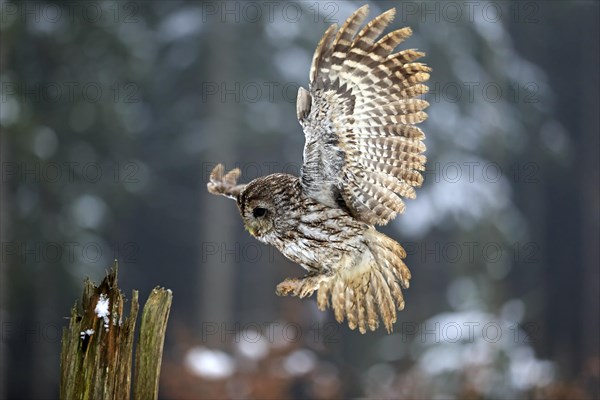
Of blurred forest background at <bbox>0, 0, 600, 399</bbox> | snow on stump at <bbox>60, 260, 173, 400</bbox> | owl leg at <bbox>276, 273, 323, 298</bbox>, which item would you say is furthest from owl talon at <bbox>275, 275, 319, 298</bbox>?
blurred forest background at <bbox>0, 0, 600, 399</bbox>

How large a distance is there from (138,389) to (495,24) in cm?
727

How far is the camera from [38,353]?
9281 mm

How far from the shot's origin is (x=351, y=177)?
11.1 ft

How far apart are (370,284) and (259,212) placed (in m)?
0.63

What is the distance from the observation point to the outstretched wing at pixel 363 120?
3.04 meters

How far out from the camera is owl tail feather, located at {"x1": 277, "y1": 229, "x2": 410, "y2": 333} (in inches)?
140

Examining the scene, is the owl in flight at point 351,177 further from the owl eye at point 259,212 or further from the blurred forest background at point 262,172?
the blurred forest background at point 262,172

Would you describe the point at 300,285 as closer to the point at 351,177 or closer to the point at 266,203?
the point at 266,203

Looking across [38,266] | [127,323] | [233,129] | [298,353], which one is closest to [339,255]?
[127,323]

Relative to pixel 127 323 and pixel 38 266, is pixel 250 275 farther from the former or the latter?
pixel 127 323

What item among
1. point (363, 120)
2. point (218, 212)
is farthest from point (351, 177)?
point (218, 212)

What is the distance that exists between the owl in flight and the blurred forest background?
5.33 metres

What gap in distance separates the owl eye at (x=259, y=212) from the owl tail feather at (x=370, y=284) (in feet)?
1.15

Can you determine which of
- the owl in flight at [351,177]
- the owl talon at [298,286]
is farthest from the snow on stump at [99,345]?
the owl in flight at [351,177]
